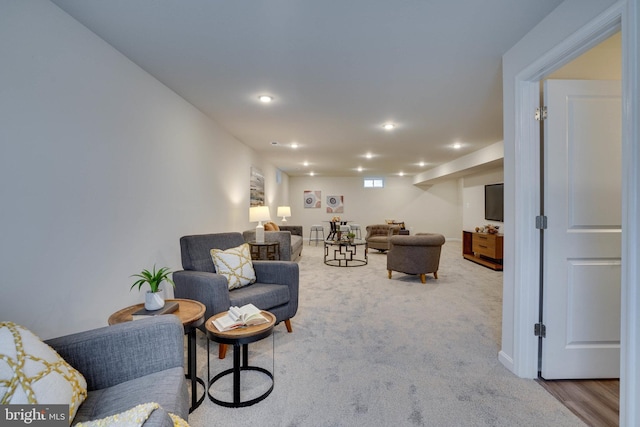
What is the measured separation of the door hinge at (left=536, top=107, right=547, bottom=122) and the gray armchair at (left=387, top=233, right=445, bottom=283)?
2.64m

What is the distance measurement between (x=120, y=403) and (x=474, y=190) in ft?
26.6

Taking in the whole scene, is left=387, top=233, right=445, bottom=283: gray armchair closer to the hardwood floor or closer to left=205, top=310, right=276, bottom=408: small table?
the hardwood floor

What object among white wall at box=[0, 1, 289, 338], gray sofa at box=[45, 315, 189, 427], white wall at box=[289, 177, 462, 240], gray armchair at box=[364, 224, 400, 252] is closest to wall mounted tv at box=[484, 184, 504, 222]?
gray armchair at box=[364, 224, 400, 252]

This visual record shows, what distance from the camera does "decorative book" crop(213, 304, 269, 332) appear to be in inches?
68.8

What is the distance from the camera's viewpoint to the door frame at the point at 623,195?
1182mm

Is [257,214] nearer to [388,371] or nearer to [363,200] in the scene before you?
[388,371]

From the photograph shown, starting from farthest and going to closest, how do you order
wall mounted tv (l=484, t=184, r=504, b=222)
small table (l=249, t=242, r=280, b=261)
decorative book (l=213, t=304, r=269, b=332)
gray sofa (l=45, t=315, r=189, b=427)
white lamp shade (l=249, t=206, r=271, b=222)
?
wall mounted tv (l=484, t=184, r=504, b=222) < white lamp shade (l=249, t=206, r=271, b=222) < small table (l=249, t=242, r=280, b=261) < decorative book (l=213, t=304, r=269, b=332) < gray sofa (l=45, t=315, r=189, b=427)

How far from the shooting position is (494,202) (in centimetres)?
642

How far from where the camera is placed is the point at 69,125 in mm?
1733

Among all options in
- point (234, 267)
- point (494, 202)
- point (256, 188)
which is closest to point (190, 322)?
point (234, 267)

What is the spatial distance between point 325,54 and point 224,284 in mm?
1889

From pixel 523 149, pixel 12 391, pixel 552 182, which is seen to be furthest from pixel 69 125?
pixel 552 182

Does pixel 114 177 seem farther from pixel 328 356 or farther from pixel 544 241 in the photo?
pixel 544 241

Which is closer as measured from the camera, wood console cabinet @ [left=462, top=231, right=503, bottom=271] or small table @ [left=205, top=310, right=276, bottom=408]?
small table @ [left=205, top=310, right=276, bottom=408]
